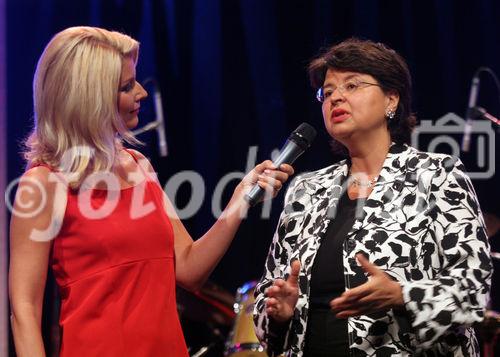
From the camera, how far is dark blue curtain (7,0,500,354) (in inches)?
145

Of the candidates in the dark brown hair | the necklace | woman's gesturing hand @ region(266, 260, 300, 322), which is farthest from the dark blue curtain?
woman's gesturing hand @ region(266, 260, 300, 322)

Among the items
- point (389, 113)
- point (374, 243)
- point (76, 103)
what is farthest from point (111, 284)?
point (389, 113)

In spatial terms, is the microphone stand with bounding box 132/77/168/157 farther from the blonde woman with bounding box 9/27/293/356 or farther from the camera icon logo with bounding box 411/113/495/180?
the blonde woman with bounding box 9/27/293/356

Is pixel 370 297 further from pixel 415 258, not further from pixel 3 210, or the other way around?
pixel 3 210

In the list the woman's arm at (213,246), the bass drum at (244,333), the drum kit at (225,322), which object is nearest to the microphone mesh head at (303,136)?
the woman's arm at (213,246)

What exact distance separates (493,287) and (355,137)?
5.62 ft

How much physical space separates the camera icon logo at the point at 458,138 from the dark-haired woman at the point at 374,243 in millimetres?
1286

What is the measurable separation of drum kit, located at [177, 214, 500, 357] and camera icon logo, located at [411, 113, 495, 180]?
A: 0.38m

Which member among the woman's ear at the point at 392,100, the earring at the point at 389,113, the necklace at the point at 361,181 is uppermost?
the woman's ear at the point at 392,100

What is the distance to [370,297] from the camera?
1.75m

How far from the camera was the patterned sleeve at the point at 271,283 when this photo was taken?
2.09 metres

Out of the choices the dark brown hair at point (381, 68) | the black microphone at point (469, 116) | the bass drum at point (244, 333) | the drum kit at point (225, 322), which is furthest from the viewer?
the black microphone at point (469, 116)

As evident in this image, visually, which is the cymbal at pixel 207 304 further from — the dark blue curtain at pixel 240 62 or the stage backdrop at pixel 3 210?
the stage backdrop at pixel 3 210

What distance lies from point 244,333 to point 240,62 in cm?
139
